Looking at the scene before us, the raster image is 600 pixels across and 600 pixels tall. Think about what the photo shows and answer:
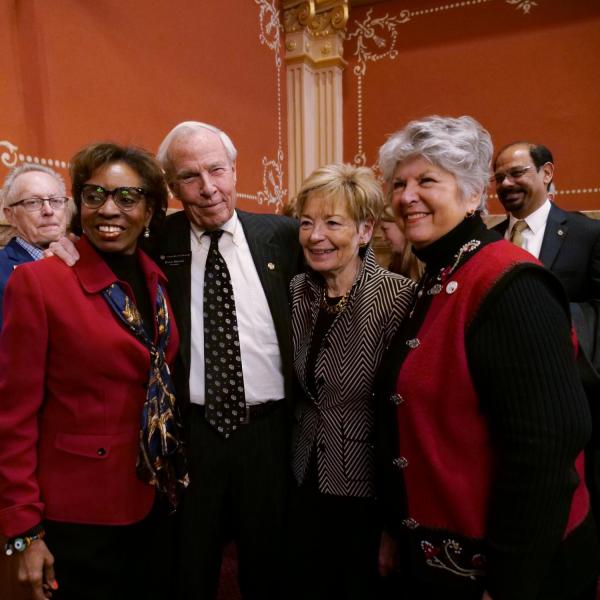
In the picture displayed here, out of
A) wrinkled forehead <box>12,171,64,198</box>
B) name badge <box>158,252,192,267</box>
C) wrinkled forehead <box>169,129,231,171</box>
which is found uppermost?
wrinkled forehead <box>169,129,231,171</box>

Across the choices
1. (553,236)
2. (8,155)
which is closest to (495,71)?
(553,236)

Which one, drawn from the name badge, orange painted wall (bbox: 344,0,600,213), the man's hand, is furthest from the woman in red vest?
orange painted wall (bbox: 344,0,600,213)

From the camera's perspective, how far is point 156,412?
125cm

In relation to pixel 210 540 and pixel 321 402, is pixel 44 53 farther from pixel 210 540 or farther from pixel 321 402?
pixel 210 540

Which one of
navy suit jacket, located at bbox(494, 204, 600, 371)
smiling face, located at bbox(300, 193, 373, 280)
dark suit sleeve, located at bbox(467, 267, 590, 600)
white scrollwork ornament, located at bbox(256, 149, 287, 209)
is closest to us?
dark suit sleeve, located at bbox(467, 267, 590, 600)

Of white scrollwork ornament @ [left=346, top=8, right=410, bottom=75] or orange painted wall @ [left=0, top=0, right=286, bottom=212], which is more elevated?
white scrollwork ornament @ [left=346, top=8, right=410, bottom=75]

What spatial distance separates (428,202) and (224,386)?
0.84 m

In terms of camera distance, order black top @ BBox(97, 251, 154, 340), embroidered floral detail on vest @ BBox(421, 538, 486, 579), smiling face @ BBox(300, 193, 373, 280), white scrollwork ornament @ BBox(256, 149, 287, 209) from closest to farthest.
Answer: embroidered floral detail on vest @ BBox(421, 538, 486, 579) → black top @ BBox(97, 251, 154, 340) → smiling face @ BBox(300, 193, 373, 280) → white scrollwork ornament @ BBox(256, 149, 287, 209)

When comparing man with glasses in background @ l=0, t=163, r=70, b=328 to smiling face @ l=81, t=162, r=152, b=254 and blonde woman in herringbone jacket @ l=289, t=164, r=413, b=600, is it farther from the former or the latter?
blonde woman in herringbone jacket @ l=289, t=164, r=413, b=600

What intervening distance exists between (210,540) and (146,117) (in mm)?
1998

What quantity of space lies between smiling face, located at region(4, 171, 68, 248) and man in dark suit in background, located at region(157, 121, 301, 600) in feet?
1.88

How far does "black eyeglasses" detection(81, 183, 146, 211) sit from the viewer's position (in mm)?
1264

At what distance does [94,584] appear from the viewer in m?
1.25

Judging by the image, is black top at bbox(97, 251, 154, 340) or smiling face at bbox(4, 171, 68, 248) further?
smiling face at bbox(4, 171, 68, 248)
